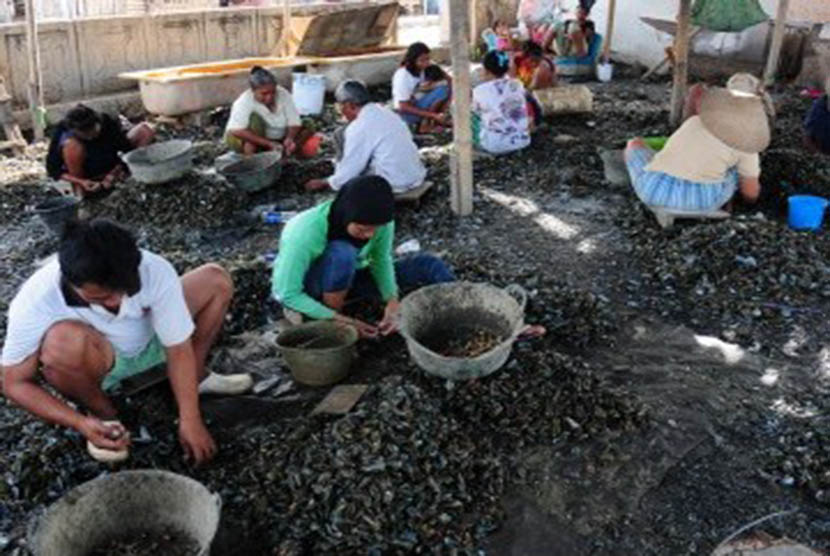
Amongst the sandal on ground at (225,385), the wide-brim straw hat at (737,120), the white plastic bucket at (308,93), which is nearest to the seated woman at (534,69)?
the white plastic bucket at (308,93)

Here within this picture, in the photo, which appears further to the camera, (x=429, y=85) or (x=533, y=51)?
(x=533, y=51)

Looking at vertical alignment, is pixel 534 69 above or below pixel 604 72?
above

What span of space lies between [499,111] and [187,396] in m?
5.06

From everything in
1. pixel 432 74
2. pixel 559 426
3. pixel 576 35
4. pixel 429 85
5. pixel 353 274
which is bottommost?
pixel 559 426

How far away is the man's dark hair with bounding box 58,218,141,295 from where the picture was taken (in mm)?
2484

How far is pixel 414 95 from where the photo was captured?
8523 millimetres

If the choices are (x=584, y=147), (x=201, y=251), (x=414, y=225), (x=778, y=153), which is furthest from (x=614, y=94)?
(x=201, y=251)

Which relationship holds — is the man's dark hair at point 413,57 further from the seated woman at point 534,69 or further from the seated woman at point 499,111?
the seated woman at point 534,69

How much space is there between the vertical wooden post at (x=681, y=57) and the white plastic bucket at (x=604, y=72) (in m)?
4.24

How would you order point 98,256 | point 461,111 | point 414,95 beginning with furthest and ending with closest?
point 414,95 < point 461,111 < point 98,256

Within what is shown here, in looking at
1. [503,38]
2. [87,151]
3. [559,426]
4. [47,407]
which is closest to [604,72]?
[503,38]

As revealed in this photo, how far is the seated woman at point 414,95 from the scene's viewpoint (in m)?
8.28

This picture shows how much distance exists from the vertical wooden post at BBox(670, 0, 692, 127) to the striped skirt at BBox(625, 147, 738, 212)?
244cm

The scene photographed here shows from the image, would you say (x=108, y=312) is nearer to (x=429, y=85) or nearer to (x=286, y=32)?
(x=429, y=85)
